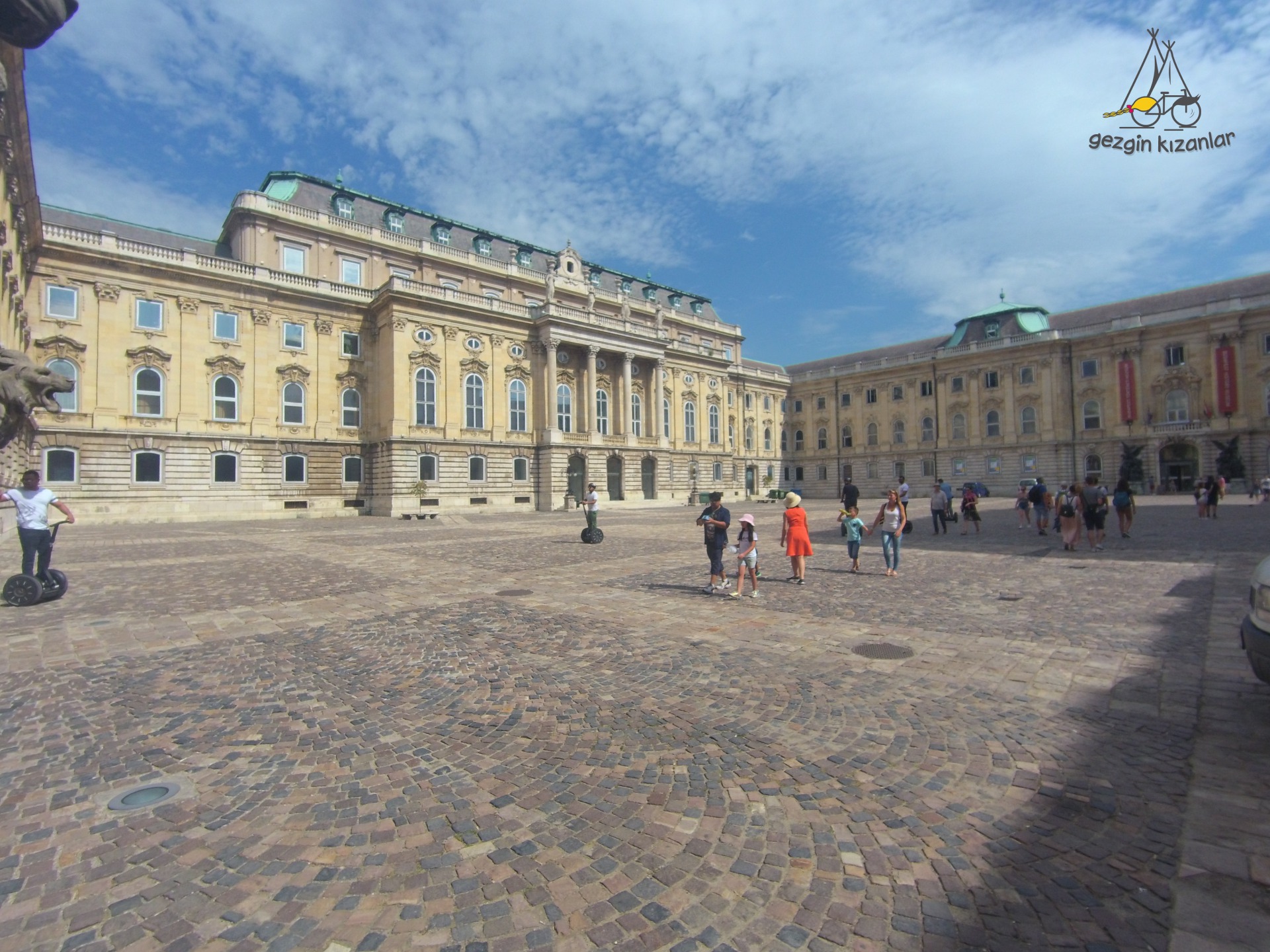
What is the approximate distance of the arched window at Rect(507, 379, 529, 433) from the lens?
4256cm

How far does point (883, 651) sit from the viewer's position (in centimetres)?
636

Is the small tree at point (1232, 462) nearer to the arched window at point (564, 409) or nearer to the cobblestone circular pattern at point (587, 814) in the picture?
the arched window at point (564, 409)

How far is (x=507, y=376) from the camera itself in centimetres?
4247

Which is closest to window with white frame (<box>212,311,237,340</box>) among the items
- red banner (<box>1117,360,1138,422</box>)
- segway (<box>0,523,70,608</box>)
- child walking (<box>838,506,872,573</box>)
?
segway (<box>0,523,70,608</box>)

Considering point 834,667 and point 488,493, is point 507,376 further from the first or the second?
point 834,667

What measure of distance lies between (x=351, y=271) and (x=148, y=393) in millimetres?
14597

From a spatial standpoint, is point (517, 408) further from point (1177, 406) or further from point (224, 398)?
point (1177, 406)

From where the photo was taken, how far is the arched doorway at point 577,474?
44.1 meters

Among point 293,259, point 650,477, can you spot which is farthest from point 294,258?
point 650,477

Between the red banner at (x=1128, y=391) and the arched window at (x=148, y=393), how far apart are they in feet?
225

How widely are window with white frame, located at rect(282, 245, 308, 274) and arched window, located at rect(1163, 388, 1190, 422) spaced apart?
6552 cm

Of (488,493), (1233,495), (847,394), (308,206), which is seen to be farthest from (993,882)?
(847,394)

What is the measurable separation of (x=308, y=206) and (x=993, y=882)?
48.0 metres

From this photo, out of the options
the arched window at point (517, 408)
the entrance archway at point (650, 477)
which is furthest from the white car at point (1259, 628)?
the entrance archway at point (650, 477)
